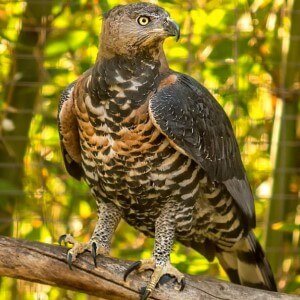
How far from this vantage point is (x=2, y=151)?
5066 millimetres

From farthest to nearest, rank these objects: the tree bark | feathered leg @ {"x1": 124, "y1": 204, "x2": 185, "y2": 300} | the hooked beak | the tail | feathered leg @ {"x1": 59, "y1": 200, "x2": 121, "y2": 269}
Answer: the tree bark
the tail
feathered leg @ {"x1": 59, "y1": 200, "x2": 121, "y2": 269}
feathered leg @ {"x1": 124, "y1": 204, "x2": 185, "y2": 300}
the hooked beak

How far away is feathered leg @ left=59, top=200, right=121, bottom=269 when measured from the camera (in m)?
3.61

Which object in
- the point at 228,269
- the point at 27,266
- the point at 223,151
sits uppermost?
the point at 223,151

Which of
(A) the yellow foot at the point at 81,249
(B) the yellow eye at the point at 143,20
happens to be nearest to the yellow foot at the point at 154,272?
(A) the yellow foot at the point at 81,249

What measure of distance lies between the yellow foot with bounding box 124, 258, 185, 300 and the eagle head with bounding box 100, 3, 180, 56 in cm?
86

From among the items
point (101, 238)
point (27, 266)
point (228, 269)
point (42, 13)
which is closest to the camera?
point (27, 266)

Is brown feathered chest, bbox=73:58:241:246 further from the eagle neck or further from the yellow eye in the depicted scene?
the yellow eye

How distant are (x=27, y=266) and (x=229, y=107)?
1993mm

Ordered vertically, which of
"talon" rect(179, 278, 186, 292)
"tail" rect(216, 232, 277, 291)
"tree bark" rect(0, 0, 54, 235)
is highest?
"tree bark" rect(0, 0, 54, 235)

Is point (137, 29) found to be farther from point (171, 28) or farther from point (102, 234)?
point (102, 234)

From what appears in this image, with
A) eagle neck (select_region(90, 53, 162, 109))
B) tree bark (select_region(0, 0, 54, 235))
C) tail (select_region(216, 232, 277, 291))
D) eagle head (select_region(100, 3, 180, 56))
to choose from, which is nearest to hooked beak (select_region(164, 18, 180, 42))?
eagle head (select_region(100, 3, 180, 56))

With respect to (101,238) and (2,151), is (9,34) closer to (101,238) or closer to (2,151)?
(2,151)

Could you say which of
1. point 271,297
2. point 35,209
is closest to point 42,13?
point 35,209

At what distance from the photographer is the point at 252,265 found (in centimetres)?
416
